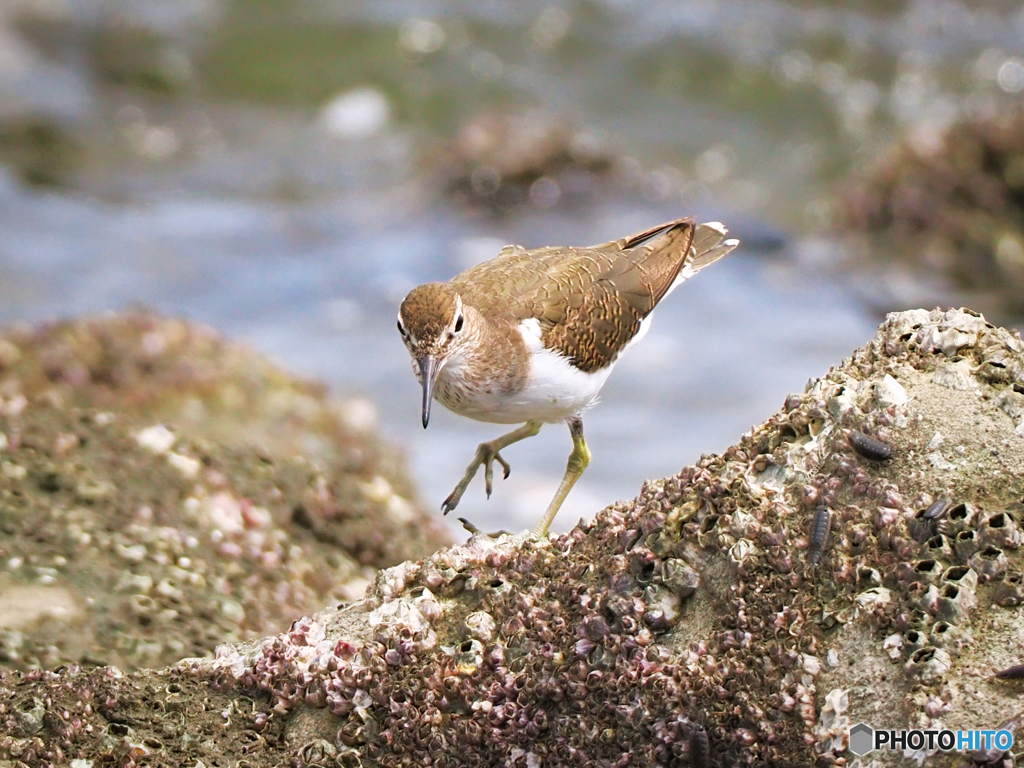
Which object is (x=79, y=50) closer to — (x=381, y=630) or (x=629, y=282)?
(x=629, y=282)

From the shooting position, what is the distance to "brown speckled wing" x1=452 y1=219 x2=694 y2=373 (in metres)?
5.80

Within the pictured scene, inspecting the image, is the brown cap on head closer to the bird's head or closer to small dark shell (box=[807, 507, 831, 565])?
the bird's head

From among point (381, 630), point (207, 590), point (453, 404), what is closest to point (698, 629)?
point (381, 630)

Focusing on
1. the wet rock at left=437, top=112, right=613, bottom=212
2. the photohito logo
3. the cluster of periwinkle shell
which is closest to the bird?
the cluster of periwinkle shell

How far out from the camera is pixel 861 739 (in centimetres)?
318

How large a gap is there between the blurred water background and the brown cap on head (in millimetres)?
4097

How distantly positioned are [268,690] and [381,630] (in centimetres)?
42

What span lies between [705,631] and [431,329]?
2.19 m

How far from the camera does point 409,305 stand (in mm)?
5383

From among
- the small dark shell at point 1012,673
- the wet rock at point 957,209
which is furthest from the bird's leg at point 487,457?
the wet rock at point 957,209

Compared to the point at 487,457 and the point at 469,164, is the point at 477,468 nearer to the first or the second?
the point at 487,457

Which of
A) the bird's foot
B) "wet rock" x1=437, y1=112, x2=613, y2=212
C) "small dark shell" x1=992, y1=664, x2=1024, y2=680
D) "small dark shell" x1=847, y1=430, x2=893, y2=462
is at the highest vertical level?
"wet rock" x1=437, y1=112, x2=613, y2=212

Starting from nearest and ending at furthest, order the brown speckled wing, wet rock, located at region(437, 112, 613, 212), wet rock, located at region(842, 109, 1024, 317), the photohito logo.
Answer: the photohito logo, the brown speckled wing, wet rock, located at region(842, 109, 1024, 317), wet rock, located at region(437, 112, 613, 212)

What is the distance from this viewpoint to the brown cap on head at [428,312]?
5.29m
